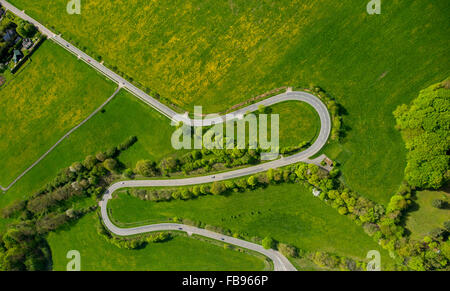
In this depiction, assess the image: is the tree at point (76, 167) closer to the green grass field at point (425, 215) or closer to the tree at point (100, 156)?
the tree at point (100, 156)

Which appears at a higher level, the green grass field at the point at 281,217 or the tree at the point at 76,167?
the tree at the point at 76,167

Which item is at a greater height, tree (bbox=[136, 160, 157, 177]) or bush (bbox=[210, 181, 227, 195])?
tree (bbox=[136, 160, 157, 177])

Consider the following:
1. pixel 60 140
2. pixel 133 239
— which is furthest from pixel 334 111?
pixel 60 140

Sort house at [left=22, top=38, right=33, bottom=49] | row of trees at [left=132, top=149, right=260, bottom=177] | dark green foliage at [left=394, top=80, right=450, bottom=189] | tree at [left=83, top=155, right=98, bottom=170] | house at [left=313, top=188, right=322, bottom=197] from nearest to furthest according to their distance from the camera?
dark green foliage at [left=394, top=80, right=450, bottom=189] < house at [left=313, top=188, right=322, bottom=197] < row of trees at [left=132, top=149, right=260, bottom=177] < tree at [left=83, top=155, right=98, bottom=170] < house at [left=22, top=38, right=33, bottom=49]

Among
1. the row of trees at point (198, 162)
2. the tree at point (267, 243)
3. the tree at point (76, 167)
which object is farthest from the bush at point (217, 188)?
the tree at point (76, 167)

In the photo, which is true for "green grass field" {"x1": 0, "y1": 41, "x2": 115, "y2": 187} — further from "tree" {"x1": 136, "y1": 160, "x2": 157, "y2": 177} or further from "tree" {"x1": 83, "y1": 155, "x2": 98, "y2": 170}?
"tree" {"x1": 136, "y1": 160, "x2": 157, "y2": 177}

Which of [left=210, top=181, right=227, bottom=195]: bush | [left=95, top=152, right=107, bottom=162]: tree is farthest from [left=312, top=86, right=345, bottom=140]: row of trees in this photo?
[left=95, top=152, right=107, bottom=162]: tree
